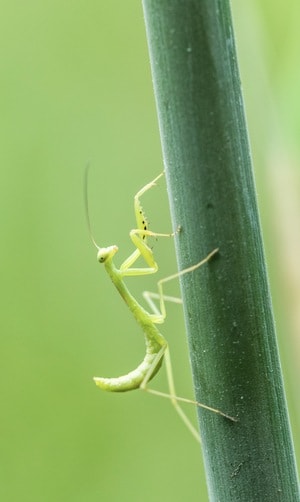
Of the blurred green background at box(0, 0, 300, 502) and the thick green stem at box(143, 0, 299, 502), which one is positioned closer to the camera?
the thick green stem at box(143, 0, 299, 502)

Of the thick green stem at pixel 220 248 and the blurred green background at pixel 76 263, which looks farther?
the blurred green background at pixel 76 263

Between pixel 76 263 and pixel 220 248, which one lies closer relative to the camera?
pixel 220 248

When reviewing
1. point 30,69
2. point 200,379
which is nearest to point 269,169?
point 200,379

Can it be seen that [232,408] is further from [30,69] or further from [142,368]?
[30,69]
